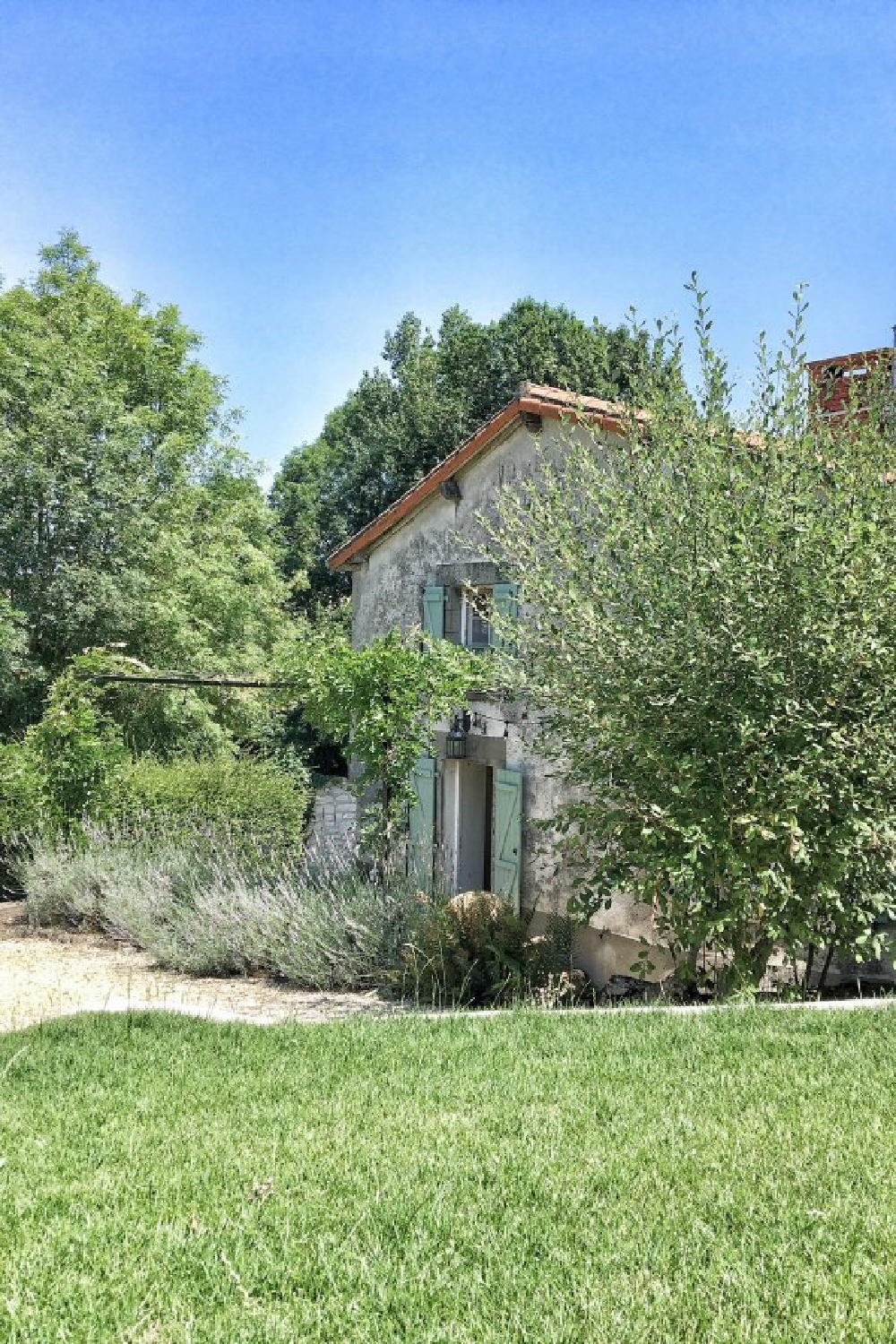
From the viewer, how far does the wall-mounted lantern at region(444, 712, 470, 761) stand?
13.7 m

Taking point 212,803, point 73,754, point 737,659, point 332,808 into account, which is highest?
point 737,659

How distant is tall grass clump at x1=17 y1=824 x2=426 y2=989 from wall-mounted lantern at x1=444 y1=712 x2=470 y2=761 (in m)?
1.75

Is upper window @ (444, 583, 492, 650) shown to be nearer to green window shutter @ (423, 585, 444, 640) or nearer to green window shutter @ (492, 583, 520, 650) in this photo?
green window shutter @ (423, 585, 444, 640)

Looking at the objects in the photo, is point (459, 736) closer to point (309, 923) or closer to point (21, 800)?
point (309, 923)

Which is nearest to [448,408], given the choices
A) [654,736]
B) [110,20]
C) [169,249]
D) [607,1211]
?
[169,249]

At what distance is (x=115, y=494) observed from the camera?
2136 centimetres

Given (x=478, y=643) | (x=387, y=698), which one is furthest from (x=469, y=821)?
(x=387, y=698)

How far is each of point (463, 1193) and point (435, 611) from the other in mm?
10666

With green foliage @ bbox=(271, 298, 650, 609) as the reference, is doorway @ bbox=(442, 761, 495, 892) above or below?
below

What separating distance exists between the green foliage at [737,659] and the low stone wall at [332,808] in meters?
10.6

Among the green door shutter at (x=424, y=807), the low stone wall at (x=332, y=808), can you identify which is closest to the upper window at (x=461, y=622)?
the green door shutter at (x=424, y=807)

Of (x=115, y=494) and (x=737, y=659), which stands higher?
(x=115, y=494)

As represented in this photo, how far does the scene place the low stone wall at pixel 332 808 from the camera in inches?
763

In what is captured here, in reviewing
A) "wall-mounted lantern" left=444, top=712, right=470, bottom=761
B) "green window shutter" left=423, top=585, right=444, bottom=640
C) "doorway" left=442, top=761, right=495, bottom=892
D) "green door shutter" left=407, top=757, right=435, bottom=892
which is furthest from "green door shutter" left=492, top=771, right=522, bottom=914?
"green window shutter" left=423, top=585, right=444, bottom=640
